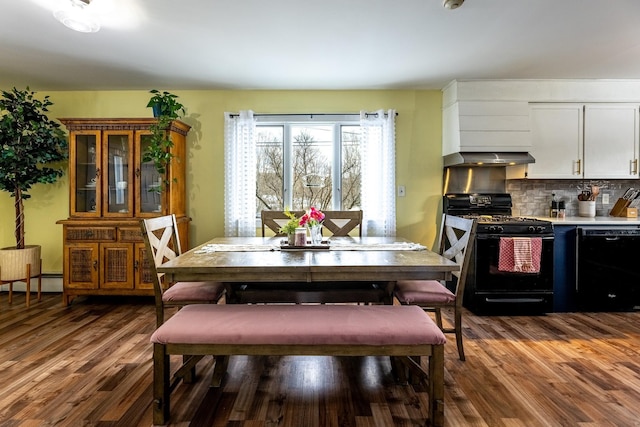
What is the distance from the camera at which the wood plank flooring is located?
5.82 feet

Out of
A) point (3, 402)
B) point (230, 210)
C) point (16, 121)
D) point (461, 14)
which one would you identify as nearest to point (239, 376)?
point (3, 402)

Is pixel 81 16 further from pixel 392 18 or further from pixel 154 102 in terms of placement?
pixel 392 18

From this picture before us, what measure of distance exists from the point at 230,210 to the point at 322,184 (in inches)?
40.4

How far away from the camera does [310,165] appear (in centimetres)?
413

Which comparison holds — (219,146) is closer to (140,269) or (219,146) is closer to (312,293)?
(140,269)

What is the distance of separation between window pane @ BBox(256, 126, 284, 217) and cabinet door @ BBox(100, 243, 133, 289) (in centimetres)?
134

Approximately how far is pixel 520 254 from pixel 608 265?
0.87m

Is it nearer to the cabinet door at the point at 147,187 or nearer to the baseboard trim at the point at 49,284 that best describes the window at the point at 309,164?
the cabinet door at the point at 147,187

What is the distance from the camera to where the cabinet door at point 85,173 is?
3615mm

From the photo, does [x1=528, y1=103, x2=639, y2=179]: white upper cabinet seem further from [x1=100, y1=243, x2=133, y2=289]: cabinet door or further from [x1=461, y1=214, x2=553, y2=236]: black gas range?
[x1=100, y1=243, x2=133, y2=289]: cabinet door

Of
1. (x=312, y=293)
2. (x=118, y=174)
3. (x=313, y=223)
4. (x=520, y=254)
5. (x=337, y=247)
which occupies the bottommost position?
(x=312, y=293)

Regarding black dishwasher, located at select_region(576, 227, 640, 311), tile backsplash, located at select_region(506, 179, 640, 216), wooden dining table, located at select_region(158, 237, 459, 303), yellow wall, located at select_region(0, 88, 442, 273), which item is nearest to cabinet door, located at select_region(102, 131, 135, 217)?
yellow wall, located at select_region(0, 88, 442, 273)

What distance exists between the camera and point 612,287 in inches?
133

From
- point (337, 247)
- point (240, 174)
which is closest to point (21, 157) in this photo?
point (240, 174)
